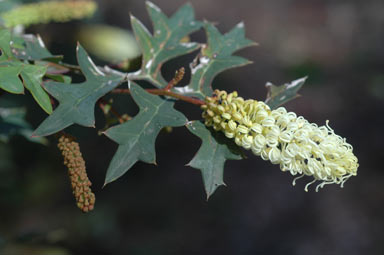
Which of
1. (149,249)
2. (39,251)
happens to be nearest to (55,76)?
(39,251)

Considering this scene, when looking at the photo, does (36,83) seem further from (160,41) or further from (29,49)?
(160,41)

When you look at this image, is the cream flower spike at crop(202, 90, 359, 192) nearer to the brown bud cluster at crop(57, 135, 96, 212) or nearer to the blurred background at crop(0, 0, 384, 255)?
the brown bud cluster at crop(57, 135, 96, 212)

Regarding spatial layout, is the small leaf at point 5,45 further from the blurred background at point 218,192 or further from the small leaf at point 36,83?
the blurred background at point 218,192

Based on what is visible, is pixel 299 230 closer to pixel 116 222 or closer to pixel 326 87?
pixel 116 222

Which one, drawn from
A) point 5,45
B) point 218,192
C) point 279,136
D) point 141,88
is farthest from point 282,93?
point 218,192

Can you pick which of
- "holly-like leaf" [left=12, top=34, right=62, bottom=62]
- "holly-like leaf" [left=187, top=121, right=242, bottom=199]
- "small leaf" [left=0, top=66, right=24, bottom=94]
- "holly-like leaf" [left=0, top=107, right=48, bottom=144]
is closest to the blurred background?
"holly-like leaf" [left=0, top=107, right=48, bottom=144]

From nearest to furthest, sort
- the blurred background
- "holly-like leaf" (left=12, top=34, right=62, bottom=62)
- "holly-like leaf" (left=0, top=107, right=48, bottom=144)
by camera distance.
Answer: "holly-like leaf" (left=12, top=34, right=62, bottom=62) < "holly-like leaf" (left=0, top=107, right=48, bottom=144) < the blurred background
